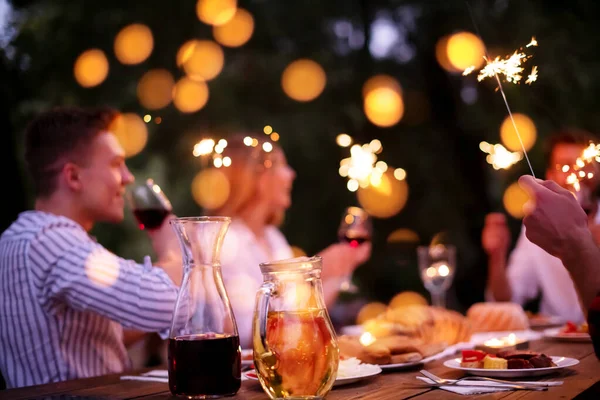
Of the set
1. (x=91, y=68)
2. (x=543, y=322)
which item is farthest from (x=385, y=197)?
(x=543, y=322)

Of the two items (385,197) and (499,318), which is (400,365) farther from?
(385,197)

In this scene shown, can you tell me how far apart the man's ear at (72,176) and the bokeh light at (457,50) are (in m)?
3.59

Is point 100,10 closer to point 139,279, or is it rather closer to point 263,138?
point 263,138

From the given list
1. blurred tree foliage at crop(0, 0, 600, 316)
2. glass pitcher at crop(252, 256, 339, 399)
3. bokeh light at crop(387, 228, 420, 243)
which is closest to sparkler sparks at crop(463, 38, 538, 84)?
glass pitcher at crop(252, 256, 339, 399)

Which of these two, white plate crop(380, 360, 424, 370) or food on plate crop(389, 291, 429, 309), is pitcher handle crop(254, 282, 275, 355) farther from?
food on plate crop(389, 291, 429, 309)

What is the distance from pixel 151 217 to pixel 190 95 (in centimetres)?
278

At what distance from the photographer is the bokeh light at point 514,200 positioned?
5.54 m

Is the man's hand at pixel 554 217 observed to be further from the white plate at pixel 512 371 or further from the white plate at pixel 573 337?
the white plate at pixel 573 337

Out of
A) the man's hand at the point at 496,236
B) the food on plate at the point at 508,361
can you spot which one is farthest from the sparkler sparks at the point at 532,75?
the man's hand at the point at 496,236

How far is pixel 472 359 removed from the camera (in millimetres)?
1747

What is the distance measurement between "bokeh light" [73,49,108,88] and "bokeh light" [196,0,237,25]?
82 cm

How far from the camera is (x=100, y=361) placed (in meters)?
2.23

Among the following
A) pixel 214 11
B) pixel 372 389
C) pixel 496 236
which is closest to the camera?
pixel 372 389

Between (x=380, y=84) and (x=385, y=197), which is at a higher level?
(x=380, y=84)
